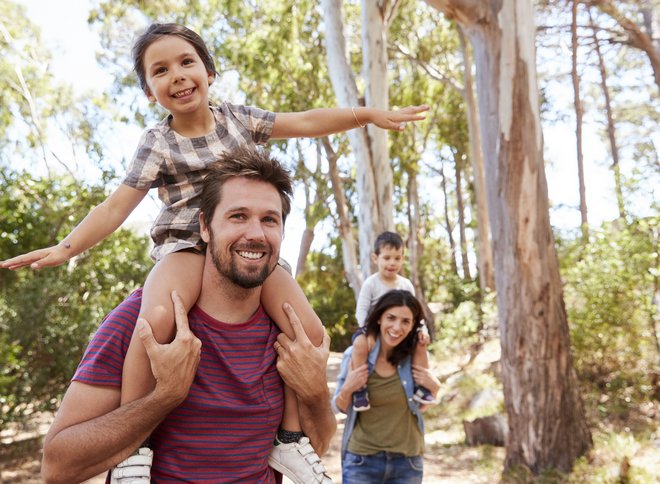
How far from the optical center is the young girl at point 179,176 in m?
1.95

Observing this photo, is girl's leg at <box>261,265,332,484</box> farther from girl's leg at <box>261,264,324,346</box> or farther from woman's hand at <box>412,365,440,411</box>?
woman's hand at <box>412,365,440,411</box>

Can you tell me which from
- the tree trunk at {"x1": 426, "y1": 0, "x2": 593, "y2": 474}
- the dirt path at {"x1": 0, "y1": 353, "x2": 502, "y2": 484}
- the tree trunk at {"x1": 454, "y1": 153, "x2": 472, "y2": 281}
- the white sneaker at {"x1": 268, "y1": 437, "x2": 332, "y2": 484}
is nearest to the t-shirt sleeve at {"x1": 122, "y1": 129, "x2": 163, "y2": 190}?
the white sneaker at {"x1": 268, "y1": 437, "x2": 332, "y2": 484}

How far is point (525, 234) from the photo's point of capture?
6.19m

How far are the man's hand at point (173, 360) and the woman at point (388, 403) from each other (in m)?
2.44

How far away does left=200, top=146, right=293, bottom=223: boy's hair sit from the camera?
1.92 metres

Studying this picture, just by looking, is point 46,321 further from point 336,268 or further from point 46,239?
point 336,268

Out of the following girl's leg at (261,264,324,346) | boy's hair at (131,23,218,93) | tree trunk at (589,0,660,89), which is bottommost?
girl's leg at (261,264,324,346)

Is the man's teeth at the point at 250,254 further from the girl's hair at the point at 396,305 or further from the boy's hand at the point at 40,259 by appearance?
the girl's hair at the point at 396,305

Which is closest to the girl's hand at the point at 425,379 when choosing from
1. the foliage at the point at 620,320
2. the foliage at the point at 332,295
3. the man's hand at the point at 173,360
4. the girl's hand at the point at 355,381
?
the girl's hand at the point at 355,381

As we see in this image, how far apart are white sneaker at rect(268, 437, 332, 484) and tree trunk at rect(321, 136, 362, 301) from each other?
41.1 feet

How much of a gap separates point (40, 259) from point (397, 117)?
47.9 inches

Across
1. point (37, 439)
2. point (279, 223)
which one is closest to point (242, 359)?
point (279, 223)

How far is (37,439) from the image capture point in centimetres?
1026

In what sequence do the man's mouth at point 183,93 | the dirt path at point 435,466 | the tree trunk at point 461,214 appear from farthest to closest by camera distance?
the tree trunk at point 461,214, the dirt path at point 435,466, the man's mouth at point 183,93
